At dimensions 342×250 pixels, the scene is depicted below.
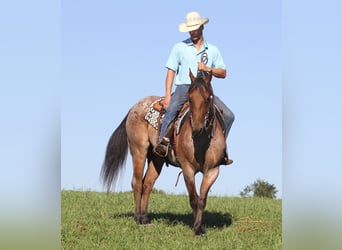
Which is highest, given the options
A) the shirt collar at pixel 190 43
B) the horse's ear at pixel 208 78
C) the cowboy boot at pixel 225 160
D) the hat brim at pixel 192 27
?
the hat brim at pixel 192 27

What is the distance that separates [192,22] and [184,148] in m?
1.60

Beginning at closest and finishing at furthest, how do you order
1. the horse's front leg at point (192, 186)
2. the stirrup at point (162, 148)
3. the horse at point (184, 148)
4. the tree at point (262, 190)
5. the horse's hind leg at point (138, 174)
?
1. the horse at point (184, 148)
2. the horse's front leg at point (192, 186)
3. the stirrup at point (162, 148)
4. the horse's hind leg at point (138, 174)
5. the tree at point (262, 190)

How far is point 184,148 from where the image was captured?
7168mm

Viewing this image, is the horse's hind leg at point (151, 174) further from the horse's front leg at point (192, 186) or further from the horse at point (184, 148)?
the horse's front leg at point (192, 186)

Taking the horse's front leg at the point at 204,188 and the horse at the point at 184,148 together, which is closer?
A: the horse at the point at 184,148

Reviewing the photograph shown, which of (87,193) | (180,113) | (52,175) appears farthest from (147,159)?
(52,175)

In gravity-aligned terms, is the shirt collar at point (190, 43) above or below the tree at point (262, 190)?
above

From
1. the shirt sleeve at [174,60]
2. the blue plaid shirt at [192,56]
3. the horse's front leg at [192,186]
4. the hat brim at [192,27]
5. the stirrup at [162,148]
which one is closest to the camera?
the hat brim at [192,27]

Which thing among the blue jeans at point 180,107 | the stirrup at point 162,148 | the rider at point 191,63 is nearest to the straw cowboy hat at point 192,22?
the rider at point 191,63

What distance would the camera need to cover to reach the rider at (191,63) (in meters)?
6.56

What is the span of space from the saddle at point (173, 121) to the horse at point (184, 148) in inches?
1.0

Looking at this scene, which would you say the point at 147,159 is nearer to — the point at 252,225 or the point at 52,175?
the point at 252,225

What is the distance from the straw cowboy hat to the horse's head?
0.61 metres

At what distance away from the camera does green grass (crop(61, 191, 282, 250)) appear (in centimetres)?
618
